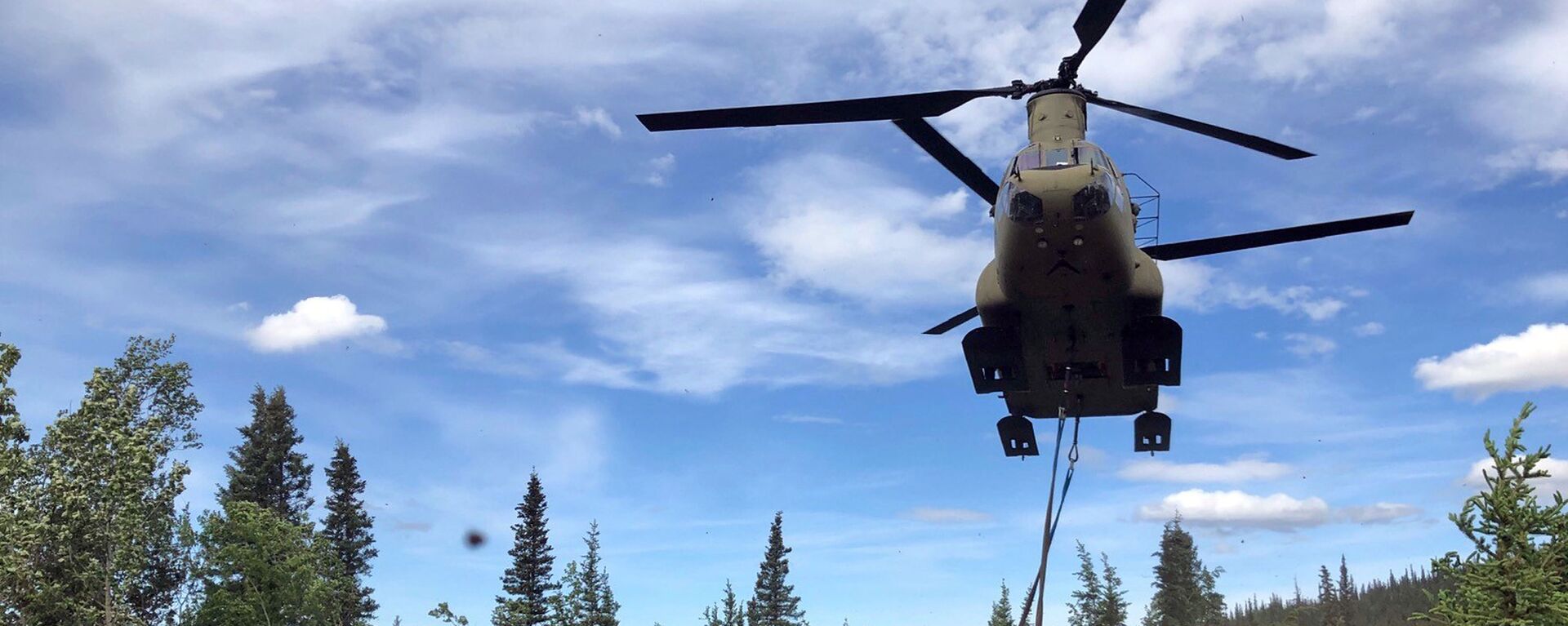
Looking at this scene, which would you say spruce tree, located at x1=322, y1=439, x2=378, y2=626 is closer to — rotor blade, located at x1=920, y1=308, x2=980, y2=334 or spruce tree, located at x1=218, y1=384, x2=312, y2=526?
spruce tree, located at x1=218, y1=384, x2=312, y2=526

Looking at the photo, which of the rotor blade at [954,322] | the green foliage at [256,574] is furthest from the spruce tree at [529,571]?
the rotor blade at [954,322]

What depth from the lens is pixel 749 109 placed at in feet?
44.6

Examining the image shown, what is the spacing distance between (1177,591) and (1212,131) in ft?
190

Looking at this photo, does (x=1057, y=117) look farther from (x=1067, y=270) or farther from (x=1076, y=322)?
(x=1076, y=322)

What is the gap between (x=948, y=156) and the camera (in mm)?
16297

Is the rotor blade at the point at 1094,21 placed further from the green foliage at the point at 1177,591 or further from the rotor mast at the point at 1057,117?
the green foliage at the point at 1177,591

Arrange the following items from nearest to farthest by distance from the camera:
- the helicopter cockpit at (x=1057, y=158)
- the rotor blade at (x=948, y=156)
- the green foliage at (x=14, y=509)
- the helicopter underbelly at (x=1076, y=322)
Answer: the helicopter cockpit at (x=1057, y=158) → the helicopter underbelly at (x=1076, y=322) → the rotor blade at (x=948, y=156) → the green foliage at (x=14, y=509)

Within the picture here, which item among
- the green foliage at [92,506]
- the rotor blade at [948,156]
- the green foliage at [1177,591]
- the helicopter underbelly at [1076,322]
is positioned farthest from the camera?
the green foliage at [1177,591]

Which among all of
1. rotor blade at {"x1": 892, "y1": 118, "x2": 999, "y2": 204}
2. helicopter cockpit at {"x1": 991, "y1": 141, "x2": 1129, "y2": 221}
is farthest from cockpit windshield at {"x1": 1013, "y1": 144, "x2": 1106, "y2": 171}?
rotor blade at {"x1": 892, "y1": 118, "x2": 999, "y2": 204}

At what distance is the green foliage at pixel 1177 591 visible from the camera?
66.5m

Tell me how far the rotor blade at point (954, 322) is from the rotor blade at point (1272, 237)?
10.3ft

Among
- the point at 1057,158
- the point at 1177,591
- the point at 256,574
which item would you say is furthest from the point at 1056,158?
the point at 1177,591

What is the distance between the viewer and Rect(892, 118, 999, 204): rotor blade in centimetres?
1553

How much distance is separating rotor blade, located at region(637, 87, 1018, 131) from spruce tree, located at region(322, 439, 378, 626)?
151ft
